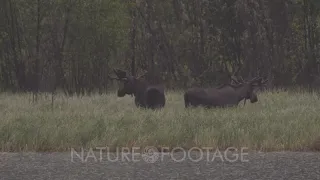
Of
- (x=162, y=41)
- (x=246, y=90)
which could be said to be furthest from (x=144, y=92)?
(x=162, y=41)

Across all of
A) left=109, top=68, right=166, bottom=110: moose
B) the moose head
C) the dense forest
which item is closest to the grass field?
left=109, top=68, right=166, bottom=110: moose

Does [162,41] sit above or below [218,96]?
below

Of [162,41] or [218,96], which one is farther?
[162,41]

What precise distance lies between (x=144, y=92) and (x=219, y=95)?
1860 millimetres

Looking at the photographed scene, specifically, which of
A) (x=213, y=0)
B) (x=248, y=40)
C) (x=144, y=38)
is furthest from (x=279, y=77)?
(x=144, y=38)

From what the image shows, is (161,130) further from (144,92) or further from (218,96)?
(144,92)

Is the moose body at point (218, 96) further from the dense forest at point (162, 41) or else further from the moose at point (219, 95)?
the dense forest at point (162, 41)

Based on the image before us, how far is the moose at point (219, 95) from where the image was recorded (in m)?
14.1

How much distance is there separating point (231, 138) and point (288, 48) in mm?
18082

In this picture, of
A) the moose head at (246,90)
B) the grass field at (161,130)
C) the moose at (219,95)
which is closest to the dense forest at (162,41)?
the moose head at (246,90)

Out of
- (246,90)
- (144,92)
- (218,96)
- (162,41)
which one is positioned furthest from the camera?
(162,41)

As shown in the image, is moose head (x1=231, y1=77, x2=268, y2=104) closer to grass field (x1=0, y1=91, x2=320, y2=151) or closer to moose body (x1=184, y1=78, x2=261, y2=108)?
moose body (x1=184, y1=78, x2=261, y2=108)

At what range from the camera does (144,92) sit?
14.8 meters

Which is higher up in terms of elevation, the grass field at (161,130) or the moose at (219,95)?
the grass field at (161,130)
